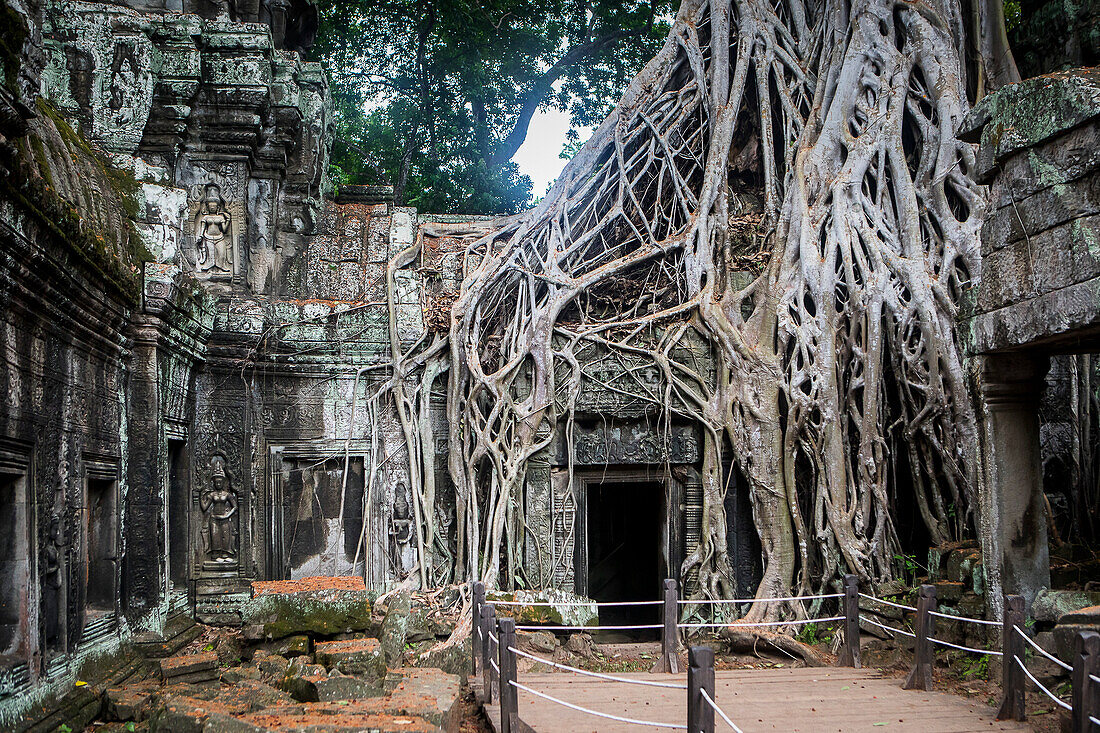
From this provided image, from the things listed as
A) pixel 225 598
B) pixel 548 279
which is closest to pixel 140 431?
pixel 225 598

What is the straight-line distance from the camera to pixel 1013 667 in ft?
13.4

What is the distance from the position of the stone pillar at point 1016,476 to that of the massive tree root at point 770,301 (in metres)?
1.32

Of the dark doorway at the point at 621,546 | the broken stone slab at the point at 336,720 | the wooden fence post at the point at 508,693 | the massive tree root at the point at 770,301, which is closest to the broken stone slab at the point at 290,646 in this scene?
the massive tree root at the point at 770,301

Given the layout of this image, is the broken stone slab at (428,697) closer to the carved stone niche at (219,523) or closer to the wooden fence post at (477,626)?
the wooden fence post at (477,626)

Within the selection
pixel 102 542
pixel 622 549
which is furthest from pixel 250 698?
pixel 622 549

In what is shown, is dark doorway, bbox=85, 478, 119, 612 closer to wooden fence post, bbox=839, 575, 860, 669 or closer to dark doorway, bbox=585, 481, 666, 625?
wooden fence post, bbox=839, 575, 860, 669

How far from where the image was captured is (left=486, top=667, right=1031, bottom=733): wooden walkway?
4051mm

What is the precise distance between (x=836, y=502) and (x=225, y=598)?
477cm

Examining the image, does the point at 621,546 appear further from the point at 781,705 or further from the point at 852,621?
the point at 781,705

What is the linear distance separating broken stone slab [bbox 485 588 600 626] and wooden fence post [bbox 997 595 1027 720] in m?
2.93

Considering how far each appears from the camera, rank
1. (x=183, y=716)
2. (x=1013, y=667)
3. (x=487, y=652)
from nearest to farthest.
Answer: (x=183, y=716), (x=1013, y=667), (x=487, y=652)

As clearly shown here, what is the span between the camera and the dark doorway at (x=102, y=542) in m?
5.32

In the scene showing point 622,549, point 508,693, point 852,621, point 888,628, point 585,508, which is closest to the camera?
point 508,693

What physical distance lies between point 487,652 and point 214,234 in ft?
15.4
